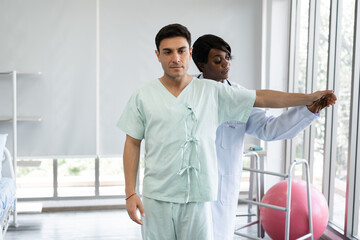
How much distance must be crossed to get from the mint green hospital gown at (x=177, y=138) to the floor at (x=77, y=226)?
202 cm

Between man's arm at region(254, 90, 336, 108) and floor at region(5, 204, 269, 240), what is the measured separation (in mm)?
2019

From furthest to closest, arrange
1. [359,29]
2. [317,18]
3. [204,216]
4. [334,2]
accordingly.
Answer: [317,18], [334,2], [359,29], [204,216]

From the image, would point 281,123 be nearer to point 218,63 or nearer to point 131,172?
point 218,63

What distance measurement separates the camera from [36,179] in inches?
170

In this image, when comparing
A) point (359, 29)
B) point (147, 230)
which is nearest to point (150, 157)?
point (147, 230)

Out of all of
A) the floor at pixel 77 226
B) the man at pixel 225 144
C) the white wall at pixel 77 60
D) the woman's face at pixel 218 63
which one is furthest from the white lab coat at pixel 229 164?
the white wall at pixel 77 60

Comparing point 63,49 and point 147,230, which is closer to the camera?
point 147,230

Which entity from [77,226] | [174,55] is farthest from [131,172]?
[77,226]

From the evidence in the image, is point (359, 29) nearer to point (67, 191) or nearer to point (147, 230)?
point (147, 230)

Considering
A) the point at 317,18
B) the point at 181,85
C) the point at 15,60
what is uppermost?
the point at 317,18

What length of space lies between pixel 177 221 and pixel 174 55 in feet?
1.83

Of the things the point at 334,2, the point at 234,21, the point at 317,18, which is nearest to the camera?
the point at 334,2

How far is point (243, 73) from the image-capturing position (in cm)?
414

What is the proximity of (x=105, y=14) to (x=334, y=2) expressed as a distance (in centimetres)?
195
